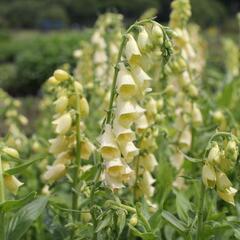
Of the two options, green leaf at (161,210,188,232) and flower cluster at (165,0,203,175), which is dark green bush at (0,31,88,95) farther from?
green leaf at (161,210,188,232)

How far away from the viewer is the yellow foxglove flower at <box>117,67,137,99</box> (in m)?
1.96

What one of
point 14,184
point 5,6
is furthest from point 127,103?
point 5,6

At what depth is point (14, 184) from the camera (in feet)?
7.13

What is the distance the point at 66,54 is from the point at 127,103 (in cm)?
884

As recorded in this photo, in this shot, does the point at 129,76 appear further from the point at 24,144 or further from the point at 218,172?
the point at 24,144

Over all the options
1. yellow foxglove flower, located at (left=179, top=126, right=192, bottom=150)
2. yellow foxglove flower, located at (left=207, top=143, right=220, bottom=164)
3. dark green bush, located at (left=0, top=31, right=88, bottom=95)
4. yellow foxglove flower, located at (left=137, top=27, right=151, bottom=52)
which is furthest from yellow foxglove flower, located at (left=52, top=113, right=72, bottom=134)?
dark green bush, located at (left=0, top=31, right=88, bottom=95)

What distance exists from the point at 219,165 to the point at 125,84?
385 mm

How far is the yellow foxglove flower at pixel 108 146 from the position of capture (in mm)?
2010

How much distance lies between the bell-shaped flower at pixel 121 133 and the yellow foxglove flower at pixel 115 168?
7 centimetres

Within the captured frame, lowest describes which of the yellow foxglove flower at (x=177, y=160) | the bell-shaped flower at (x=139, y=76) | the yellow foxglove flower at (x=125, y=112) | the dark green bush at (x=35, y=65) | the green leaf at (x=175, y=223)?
the dark green bush at (x=35, y=65)

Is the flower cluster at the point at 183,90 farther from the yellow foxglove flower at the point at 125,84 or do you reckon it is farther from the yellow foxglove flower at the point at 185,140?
the yellow foxglove flower at the point at 125,84

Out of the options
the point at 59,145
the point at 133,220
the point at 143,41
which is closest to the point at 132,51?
the point at 143,41

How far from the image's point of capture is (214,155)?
6.42ft

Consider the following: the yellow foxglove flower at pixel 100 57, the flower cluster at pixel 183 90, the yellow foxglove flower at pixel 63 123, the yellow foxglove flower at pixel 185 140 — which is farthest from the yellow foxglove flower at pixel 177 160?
the yellow foxglove flower at pixel 100 57
